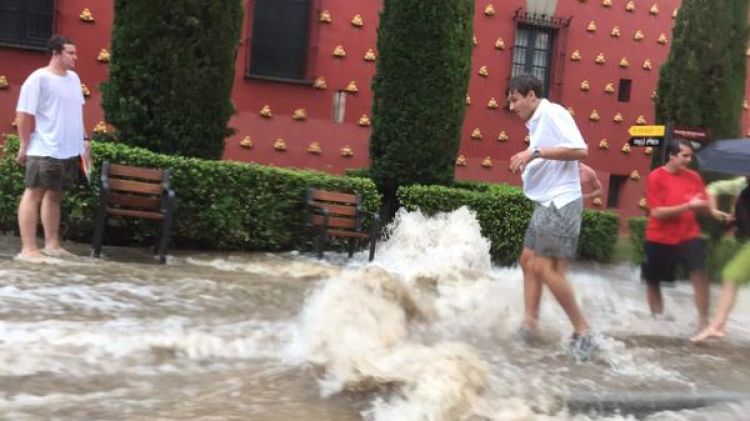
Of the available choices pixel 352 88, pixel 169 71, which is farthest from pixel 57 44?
pixel 352 88

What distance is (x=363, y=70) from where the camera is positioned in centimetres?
1505

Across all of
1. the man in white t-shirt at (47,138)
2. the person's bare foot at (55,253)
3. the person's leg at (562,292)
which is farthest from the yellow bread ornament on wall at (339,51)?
the person's leg at (562,292)

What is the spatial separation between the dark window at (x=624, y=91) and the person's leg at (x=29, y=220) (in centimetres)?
1307

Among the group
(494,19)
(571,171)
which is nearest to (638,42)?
(494,19)

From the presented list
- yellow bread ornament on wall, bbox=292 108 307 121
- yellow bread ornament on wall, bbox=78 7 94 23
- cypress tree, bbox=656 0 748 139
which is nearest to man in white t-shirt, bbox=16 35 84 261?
yellow bread ornament on wall, bbox=78 7 94 23

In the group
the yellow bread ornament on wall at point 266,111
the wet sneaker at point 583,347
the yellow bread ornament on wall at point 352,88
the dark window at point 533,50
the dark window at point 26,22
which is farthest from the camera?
the dark window at point 533,50

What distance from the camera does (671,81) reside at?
13984 mm

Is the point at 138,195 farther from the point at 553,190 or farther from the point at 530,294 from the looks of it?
the point at 553,190

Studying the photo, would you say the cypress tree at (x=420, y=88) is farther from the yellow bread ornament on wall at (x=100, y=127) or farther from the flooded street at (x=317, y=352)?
the flooded street at (x=317, y=352)

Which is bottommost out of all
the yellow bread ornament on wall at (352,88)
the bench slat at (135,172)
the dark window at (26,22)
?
the bench slat at (135,172)

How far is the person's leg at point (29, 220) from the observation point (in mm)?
7781

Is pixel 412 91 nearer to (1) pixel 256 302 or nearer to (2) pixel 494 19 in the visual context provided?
(2) pixel 494 19

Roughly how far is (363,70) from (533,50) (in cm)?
397

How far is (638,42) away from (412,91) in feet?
24.2
